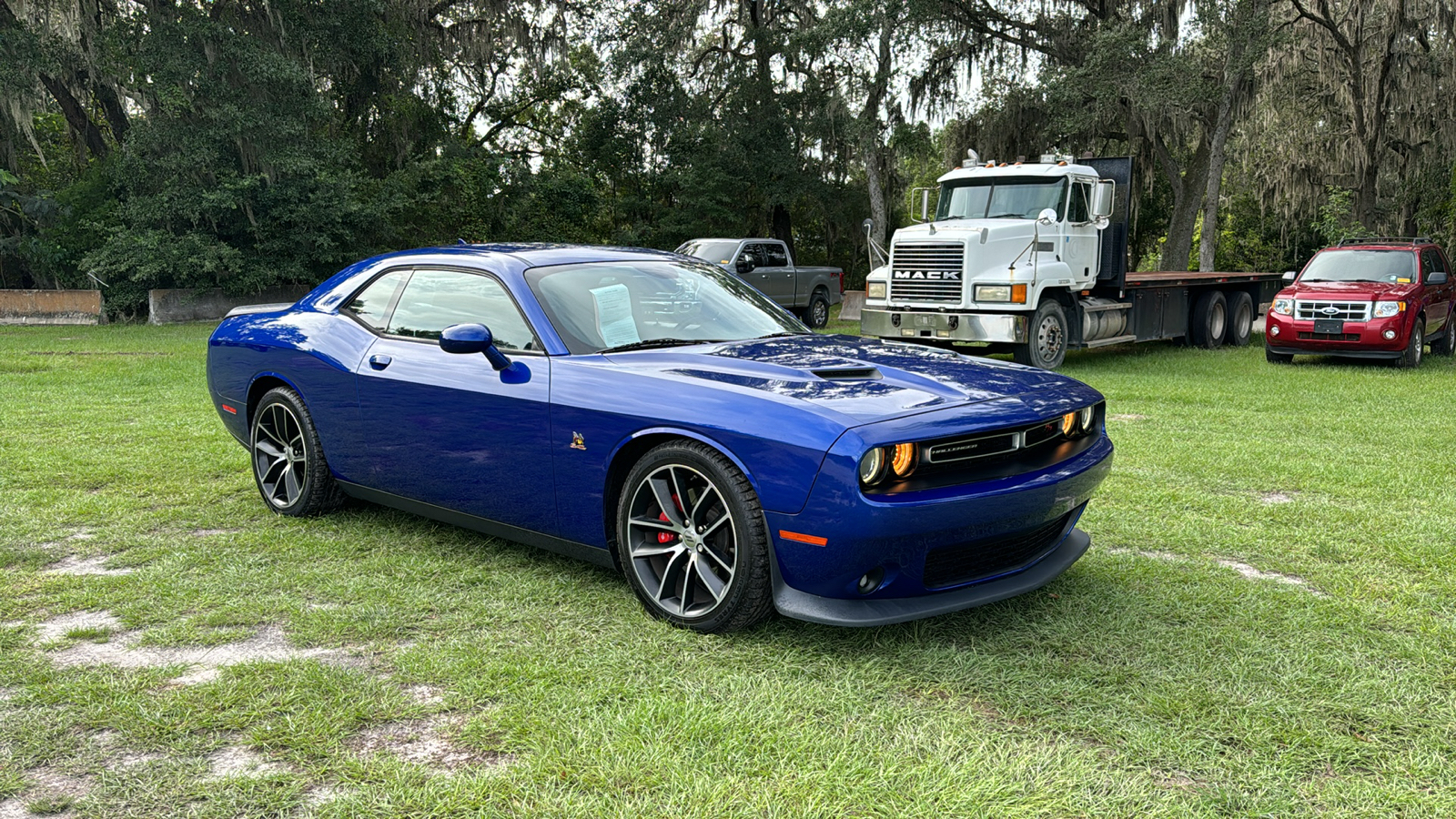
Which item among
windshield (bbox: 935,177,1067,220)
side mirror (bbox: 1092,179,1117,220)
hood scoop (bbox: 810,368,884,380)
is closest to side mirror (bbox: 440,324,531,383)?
hood scoop (bbox: 810,368,884,380)

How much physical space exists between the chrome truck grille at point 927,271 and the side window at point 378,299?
918 centimetres

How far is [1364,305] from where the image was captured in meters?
13.3

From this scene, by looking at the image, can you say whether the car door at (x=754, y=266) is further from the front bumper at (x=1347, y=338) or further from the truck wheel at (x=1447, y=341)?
the truck wheel at (x=1447, y=341)

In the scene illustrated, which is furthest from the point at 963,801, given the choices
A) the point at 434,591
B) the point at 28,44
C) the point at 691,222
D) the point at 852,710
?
the point at 691,222

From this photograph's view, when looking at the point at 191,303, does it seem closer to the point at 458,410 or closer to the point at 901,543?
the point at 458,410

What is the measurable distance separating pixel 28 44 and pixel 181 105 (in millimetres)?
2841

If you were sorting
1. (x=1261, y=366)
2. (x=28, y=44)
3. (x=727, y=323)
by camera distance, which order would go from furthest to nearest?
(x=28, y=44) → (x=1261, y=366) → (x=727, y=323)

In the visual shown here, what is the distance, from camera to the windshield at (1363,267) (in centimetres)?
1400

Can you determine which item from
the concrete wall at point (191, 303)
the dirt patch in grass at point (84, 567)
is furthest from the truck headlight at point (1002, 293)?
the concrete wall at point (191, 303)

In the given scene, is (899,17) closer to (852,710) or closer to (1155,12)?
(1155,12)

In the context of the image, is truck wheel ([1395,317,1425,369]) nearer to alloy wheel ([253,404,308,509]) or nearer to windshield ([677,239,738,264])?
windshield ([677,239,738,264])

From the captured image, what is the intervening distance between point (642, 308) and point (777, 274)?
17.3 metres

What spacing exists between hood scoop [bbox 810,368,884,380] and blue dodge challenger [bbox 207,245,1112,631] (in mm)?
18

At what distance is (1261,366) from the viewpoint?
13727 mm
